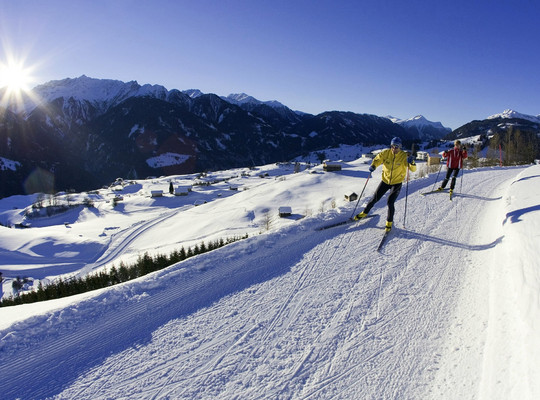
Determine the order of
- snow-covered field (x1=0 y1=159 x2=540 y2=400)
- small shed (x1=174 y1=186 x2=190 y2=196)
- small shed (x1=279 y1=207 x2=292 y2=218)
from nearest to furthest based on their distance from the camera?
snow-covered field (x1=0 y1=159 x2=540 y2=400)
small shed (x1=279 y1=207 x2=292 y2=218)
small shed (x1=174 y1=186 x2=190 y2=196)

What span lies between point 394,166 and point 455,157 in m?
5.87

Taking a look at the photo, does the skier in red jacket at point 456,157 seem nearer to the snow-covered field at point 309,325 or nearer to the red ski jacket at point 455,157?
the red ski jacket at point 455,157

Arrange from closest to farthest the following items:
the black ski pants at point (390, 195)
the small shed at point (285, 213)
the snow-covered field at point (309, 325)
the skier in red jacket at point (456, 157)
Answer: the snow-covered field at point (309, 325), the black ski pants at point (390, 195), the skier in red jacket at point (456, 157), the small shed at point (285, 213)

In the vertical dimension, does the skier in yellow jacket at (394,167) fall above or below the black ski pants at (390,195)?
above

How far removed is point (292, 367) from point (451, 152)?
11.1 metres

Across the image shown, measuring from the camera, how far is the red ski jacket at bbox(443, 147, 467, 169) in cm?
1098

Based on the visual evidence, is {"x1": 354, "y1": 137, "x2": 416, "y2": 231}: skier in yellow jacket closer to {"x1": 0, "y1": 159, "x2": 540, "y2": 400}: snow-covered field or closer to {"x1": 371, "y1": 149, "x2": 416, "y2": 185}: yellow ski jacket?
{"x1": 371, "y1": 149, "x2": 416, "y2": 185}: yellow ski jacket

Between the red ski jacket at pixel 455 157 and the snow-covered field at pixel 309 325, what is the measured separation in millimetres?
4531

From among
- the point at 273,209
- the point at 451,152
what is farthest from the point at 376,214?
the point at 273,209

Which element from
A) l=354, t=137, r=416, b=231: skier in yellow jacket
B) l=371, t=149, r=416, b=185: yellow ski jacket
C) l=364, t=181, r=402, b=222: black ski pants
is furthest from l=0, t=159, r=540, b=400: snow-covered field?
l=371, t=149, r=416, b=185: yellow ski jacket

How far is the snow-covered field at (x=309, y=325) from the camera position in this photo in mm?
2900

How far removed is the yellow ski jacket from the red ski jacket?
531 cm

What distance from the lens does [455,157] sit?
1102 centimetres

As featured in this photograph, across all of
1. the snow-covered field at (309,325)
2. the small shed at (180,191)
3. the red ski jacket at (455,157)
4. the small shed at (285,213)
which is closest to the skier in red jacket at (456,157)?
the red ski jacket at (455,157)
